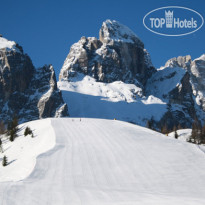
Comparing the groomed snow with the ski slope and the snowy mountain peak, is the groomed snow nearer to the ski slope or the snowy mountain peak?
the ski slope

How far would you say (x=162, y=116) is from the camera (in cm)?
17388

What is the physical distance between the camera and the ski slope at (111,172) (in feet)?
56.9

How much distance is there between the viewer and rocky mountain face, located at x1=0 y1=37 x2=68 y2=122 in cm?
15162

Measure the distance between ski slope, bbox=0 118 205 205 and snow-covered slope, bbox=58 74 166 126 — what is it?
125604 millimetres

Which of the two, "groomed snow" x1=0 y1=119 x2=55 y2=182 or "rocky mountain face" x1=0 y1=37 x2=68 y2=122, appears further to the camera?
"rocky mountain face" x1=0 y1=37 x2=68 y2=122

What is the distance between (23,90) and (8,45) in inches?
996

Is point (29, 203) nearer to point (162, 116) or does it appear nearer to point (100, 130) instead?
point (100, 130)

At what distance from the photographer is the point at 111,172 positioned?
26406 millimetres

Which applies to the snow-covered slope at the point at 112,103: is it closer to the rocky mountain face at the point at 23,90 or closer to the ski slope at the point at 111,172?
the rocky mountain face at the point at 23,90

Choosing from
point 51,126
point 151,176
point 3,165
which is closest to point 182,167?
point 151,176

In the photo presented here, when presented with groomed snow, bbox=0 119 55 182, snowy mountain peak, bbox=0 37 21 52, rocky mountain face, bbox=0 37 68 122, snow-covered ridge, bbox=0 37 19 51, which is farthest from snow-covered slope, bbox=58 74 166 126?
groomed snow, bbox=0 119 55 182

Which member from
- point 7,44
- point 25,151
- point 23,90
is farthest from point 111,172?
point 7,44

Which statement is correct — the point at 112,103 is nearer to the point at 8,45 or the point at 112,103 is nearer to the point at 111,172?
the point at 8,45

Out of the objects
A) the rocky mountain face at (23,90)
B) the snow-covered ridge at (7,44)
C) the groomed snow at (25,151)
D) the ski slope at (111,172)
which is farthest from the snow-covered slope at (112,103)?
the ski slope at (111,172)
